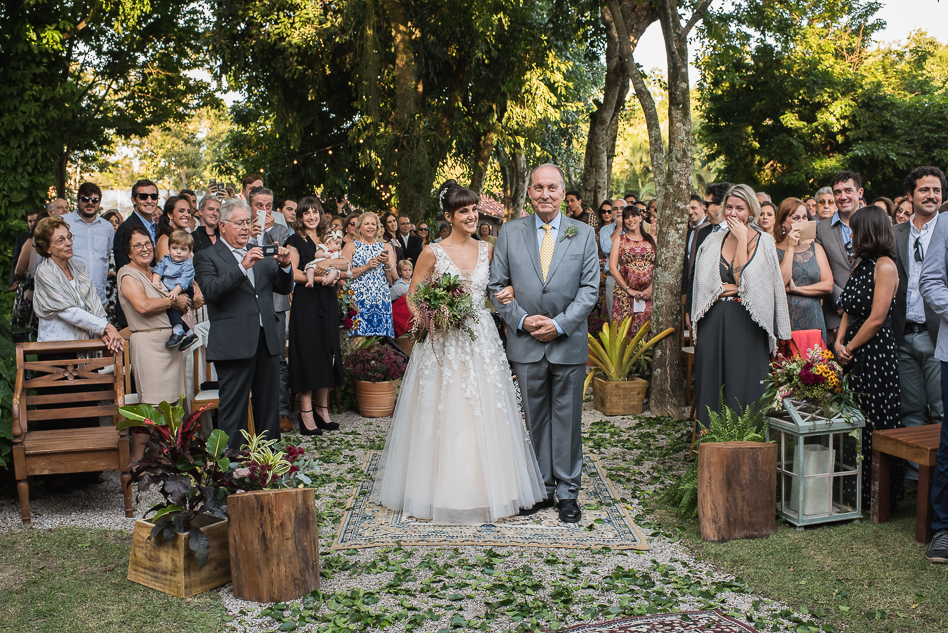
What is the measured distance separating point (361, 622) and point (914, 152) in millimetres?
22100

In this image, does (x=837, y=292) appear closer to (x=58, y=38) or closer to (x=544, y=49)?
(x=544, y=49)

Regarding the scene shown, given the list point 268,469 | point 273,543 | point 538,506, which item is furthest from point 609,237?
point 273,543

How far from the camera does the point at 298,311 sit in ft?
25.4

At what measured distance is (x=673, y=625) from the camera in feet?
12.0

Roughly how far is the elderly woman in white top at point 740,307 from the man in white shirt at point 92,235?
6.18 meters

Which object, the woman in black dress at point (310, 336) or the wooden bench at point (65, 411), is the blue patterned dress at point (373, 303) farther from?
the wooden bench at point (65, 411)

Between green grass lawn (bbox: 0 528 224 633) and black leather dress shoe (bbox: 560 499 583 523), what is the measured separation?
7.64ft

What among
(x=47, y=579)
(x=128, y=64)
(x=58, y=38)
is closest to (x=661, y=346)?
(x=47, y=579)

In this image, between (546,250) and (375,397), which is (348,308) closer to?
(375,397)

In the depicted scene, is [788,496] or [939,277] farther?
[788,496]

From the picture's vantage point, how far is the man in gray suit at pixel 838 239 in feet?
22.7

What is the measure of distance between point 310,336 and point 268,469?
3673 millimetres

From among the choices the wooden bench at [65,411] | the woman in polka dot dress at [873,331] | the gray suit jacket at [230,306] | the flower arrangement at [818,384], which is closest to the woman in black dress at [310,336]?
the gray suit jacket at [230,306]

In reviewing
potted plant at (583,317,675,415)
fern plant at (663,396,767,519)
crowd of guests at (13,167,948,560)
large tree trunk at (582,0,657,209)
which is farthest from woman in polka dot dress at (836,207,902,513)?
large tree trunk at (582,0,657,209)
